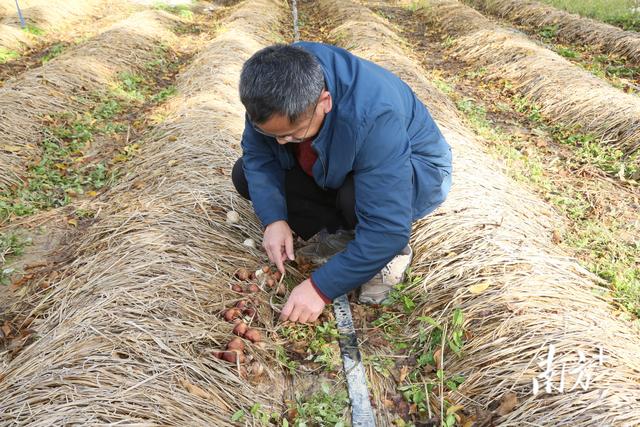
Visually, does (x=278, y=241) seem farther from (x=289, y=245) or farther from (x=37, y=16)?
(x=37, y=16)

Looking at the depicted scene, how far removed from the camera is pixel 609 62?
26.5 feet

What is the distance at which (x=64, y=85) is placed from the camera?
5.96 m

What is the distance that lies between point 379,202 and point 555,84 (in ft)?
17.9

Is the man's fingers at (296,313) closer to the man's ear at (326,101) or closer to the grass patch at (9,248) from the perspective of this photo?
the man's ear at (326,101)

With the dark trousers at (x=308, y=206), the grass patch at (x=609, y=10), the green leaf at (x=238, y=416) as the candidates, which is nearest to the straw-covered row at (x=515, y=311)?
the dark trousers at (x=308, y=206)

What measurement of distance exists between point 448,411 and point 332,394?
0.57 meters

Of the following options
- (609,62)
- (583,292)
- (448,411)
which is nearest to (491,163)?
(583,292)

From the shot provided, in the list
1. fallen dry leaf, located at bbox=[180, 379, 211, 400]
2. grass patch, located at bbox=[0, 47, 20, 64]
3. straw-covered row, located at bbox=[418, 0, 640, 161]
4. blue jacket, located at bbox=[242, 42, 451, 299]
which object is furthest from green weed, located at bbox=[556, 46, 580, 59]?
grass patch, located at bbox=[0, 47, 20, 64]

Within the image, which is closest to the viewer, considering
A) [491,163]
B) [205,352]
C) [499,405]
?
[499,405]

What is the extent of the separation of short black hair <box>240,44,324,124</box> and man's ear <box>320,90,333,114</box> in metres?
0.06

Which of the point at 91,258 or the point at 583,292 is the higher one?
the point at 583,292

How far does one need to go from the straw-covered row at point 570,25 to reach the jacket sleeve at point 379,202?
310 inches

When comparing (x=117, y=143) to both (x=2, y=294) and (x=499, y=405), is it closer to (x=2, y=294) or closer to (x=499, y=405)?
(x=2, y=294)

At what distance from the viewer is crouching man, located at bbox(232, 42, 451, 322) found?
1.86m
